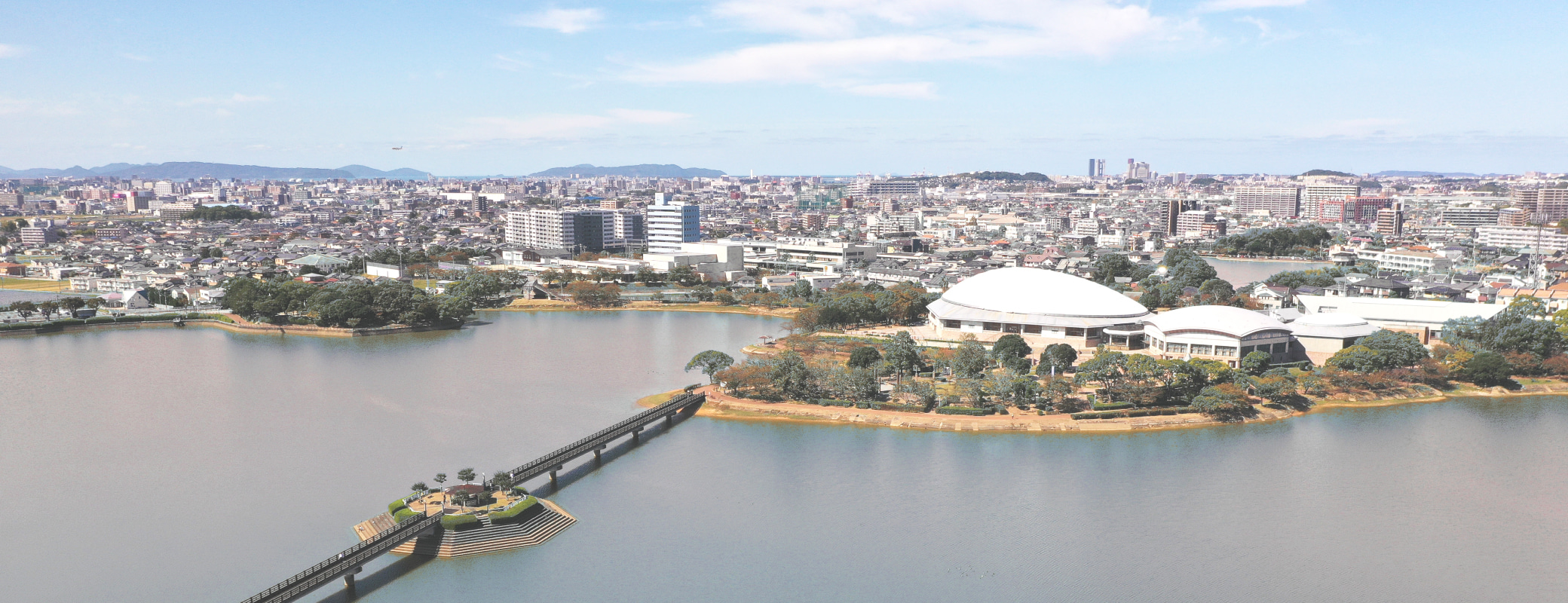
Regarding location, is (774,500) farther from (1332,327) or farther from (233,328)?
(233,328)

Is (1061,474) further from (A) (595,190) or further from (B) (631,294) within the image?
(A) (595,190)

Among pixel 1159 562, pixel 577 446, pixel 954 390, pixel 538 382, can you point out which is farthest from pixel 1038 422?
pixel 538 382

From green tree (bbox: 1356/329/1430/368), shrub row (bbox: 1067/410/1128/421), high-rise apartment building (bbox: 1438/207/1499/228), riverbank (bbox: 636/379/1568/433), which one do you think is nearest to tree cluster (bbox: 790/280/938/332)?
riverbank (bbox: 636/379/1568/433)

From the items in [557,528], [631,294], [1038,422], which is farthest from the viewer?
[631,294]

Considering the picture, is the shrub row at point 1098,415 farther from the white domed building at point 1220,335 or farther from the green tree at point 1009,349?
the white domed building at point 1220,335

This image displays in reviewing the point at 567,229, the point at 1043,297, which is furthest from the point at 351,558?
the point at 567,229

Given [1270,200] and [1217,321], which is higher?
[1270,200]
